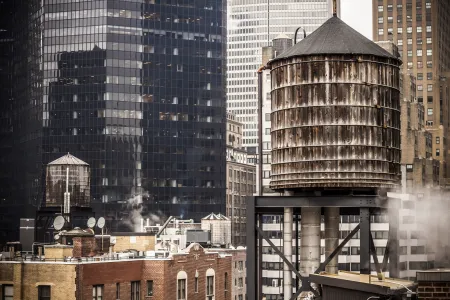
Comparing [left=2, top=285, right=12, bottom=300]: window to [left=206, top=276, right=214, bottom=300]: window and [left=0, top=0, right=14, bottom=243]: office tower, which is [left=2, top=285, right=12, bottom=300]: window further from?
[left=0, top=0, right=14, bottom=243]: office tower

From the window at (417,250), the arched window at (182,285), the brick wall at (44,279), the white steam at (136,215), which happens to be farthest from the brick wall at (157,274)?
the white steam at (136,215)

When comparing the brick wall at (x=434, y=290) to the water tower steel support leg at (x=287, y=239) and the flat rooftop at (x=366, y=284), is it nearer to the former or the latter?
the flat rooftop at (x=366, y=284)

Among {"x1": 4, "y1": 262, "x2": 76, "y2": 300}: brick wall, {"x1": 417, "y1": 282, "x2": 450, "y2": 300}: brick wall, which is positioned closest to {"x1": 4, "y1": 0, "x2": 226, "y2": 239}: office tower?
{"x1": 4, "y1": 262, "x2": 76, "y2": 300}: brick wall

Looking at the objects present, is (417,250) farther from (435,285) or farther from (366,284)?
(435,285)

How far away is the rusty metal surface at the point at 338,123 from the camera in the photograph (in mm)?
38688

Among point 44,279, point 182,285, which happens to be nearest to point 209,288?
point 182,285

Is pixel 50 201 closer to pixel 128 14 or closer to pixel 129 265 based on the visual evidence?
pixel 129 265

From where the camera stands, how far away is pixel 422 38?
555ft

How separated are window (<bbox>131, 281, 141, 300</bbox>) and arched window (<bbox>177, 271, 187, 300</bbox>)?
151 inches

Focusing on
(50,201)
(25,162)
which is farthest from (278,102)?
(25,162)

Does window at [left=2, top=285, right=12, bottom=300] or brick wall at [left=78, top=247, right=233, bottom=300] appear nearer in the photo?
window at [left=2, top=285, right=12, bottom=300]

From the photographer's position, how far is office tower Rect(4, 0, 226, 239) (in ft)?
527

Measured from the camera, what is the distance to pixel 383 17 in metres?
171

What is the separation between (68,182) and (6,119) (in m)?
89.9
